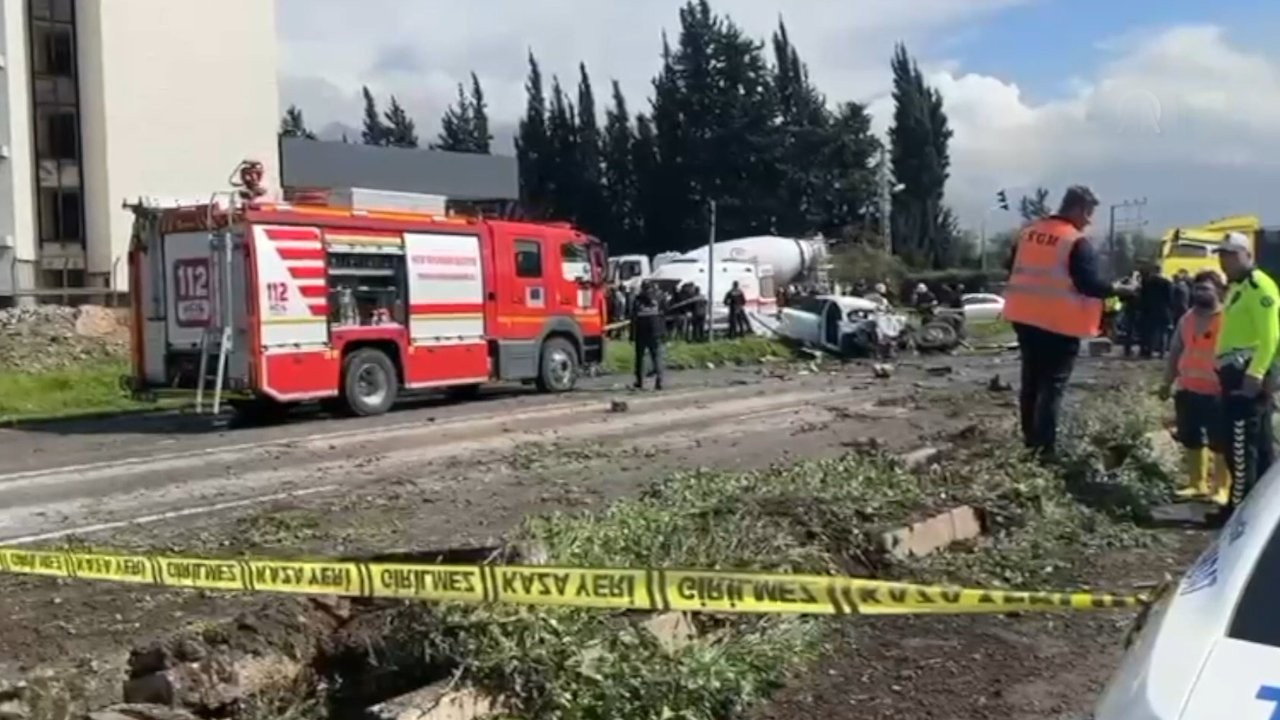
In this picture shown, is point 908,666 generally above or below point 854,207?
below

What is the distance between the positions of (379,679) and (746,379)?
64.9ft

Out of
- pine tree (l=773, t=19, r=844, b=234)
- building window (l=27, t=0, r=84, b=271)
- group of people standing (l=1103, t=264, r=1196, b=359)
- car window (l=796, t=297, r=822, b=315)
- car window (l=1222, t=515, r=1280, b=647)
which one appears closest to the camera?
car window (l=1222, t=515, r=1280, b=647)

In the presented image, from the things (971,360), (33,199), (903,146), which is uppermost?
(903,146)

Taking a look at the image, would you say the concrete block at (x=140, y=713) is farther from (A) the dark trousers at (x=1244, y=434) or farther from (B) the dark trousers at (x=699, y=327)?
(B) the dark trousers at (x=699, y=327)

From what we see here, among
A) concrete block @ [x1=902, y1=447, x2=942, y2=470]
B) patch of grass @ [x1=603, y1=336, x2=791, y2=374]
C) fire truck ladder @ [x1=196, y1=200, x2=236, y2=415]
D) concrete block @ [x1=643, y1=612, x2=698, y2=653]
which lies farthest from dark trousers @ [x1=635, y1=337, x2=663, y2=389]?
concrete block @ [x1=643, y1=612, x2=698, y2=653]

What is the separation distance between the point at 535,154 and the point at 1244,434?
83.2 metres

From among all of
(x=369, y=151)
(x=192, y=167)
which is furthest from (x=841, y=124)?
(x=192, y=167)

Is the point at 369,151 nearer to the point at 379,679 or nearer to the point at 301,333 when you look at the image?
the point at 301,333

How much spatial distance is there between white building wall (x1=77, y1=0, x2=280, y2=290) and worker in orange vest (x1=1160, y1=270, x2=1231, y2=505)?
28.4 metres

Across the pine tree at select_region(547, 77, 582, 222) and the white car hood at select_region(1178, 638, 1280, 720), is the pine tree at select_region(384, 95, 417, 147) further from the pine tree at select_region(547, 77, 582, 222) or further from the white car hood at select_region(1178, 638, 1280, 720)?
the white car hood at select_region(1178, 638, 1280, 720)

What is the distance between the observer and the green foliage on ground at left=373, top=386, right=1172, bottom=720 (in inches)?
185

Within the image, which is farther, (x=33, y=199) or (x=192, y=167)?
(x=192, y=167)

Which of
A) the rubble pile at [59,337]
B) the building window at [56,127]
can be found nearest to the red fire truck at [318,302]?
the rubble pile at [59,337]

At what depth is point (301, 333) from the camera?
668 inches
